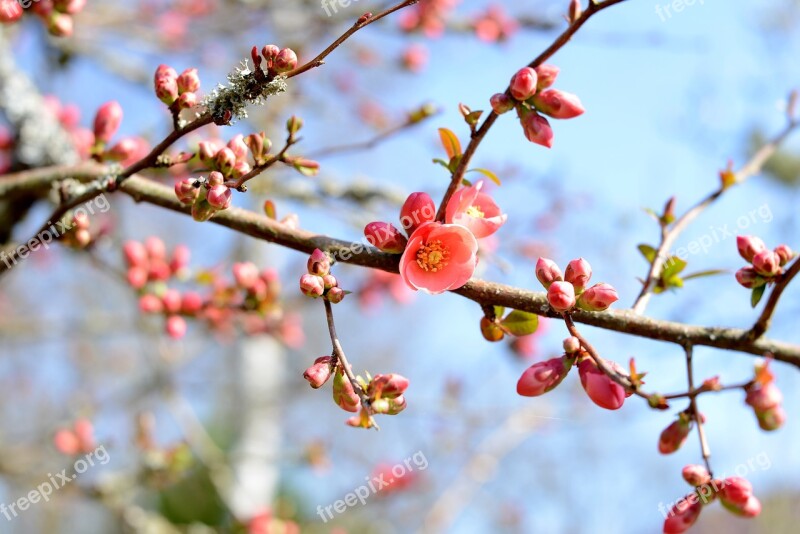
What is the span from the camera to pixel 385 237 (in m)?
1.05

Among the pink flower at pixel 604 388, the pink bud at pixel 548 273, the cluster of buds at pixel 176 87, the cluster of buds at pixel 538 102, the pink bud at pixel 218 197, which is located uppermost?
the cluster of buds at pixel 176 87

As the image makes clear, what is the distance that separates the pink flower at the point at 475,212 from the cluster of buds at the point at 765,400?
50 centimetres

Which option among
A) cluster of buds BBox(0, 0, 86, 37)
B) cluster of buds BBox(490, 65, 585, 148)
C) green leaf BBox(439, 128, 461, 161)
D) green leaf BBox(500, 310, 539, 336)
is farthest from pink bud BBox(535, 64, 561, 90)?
cluster of buds BBox(0, 0, 86, 37)

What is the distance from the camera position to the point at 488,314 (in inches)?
44.4

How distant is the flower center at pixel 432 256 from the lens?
1056mm

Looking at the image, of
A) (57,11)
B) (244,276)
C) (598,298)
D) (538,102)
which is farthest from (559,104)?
(57,11)

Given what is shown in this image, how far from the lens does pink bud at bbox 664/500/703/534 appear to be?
1077 millimetres

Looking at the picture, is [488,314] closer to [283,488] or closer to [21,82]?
[21,82]

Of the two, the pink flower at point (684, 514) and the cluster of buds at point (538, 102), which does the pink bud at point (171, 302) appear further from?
the pink flower at point (684, 514)

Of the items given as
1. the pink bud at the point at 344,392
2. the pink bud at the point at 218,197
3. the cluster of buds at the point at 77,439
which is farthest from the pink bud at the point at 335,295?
the cluster of buds at the point at 77,439

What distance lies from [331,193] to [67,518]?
9.30m

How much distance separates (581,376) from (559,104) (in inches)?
16.8

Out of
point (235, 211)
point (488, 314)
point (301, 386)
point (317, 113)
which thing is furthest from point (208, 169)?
point (301, 386)

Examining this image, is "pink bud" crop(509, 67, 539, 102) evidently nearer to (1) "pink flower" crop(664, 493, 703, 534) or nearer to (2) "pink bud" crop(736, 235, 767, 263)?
(2) "pink bud" crop(736, 235, 767, 263)
